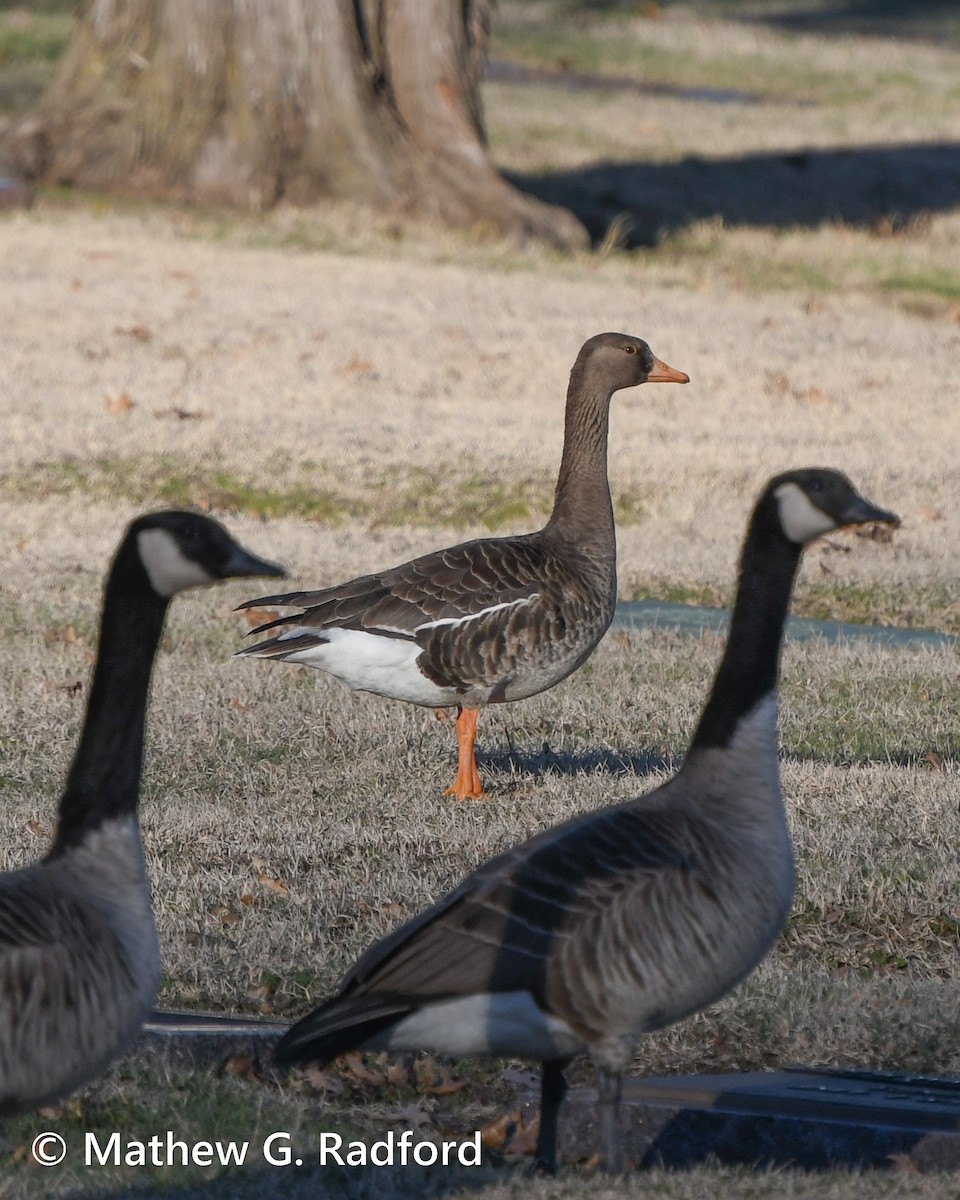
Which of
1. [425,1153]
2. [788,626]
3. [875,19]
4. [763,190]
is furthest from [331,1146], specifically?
[875,19]

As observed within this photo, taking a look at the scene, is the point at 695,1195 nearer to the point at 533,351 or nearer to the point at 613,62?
the point at 533,351

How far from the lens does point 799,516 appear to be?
17.1 ft

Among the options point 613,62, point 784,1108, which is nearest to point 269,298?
point 784,1108

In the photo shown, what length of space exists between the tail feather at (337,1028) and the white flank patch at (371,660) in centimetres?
339

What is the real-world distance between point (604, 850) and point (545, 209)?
19.0m

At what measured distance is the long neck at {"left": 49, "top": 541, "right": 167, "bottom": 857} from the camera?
4.54m

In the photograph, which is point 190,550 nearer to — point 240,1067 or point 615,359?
point 240,1067

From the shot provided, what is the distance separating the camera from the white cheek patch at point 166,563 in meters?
4.57

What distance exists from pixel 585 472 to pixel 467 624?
1137 mm

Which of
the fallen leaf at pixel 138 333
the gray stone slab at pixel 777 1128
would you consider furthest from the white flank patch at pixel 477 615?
the fallen leaf at pixel 138 333

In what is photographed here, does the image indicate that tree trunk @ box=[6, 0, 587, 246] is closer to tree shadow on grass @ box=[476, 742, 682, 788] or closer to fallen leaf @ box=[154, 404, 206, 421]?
fallen leaf @ box=[154, 404, 206, 421]

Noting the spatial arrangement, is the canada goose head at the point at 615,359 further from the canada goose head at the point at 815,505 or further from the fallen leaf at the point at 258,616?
the canada goose head at the point at 815,505

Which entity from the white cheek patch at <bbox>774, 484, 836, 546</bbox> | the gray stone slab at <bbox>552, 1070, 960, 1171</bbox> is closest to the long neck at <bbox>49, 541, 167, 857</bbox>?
the white cheek patch at <bbox>774, 484, 836, 546</bbox>

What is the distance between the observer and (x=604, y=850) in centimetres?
474
